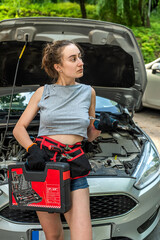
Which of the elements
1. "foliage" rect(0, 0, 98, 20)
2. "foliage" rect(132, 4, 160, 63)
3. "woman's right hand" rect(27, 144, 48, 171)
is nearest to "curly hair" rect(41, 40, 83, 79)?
"woman's right hand" rect(27, 144, 48, 171)

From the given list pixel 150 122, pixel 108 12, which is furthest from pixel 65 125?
pixel 108 12

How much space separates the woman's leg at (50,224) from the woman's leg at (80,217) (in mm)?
134

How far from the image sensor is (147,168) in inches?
97.3

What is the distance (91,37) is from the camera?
3.12 meters

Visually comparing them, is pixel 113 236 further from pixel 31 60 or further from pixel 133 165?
pixel 31 60

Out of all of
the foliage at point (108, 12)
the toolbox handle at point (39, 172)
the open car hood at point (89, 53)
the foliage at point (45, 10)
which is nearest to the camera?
the toolbox handle at point (39, 172)

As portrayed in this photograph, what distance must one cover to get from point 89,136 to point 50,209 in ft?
1.88

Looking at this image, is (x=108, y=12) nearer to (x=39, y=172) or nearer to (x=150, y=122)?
(x=150, y=122)

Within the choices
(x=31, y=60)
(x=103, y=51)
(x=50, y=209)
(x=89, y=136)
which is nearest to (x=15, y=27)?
(x=31, y=60)

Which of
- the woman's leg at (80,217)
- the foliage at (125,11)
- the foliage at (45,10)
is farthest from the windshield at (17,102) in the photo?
the foliage at (45,10)

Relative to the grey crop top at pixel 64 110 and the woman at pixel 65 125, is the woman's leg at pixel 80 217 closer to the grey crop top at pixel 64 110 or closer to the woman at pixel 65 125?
the woman at pixel 65 125

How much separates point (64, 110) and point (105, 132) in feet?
4.97

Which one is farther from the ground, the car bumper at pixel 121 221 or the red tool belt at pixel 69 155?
the red tool belt at pixel 69 155

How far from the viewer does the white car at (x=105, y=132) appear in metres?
2.16
